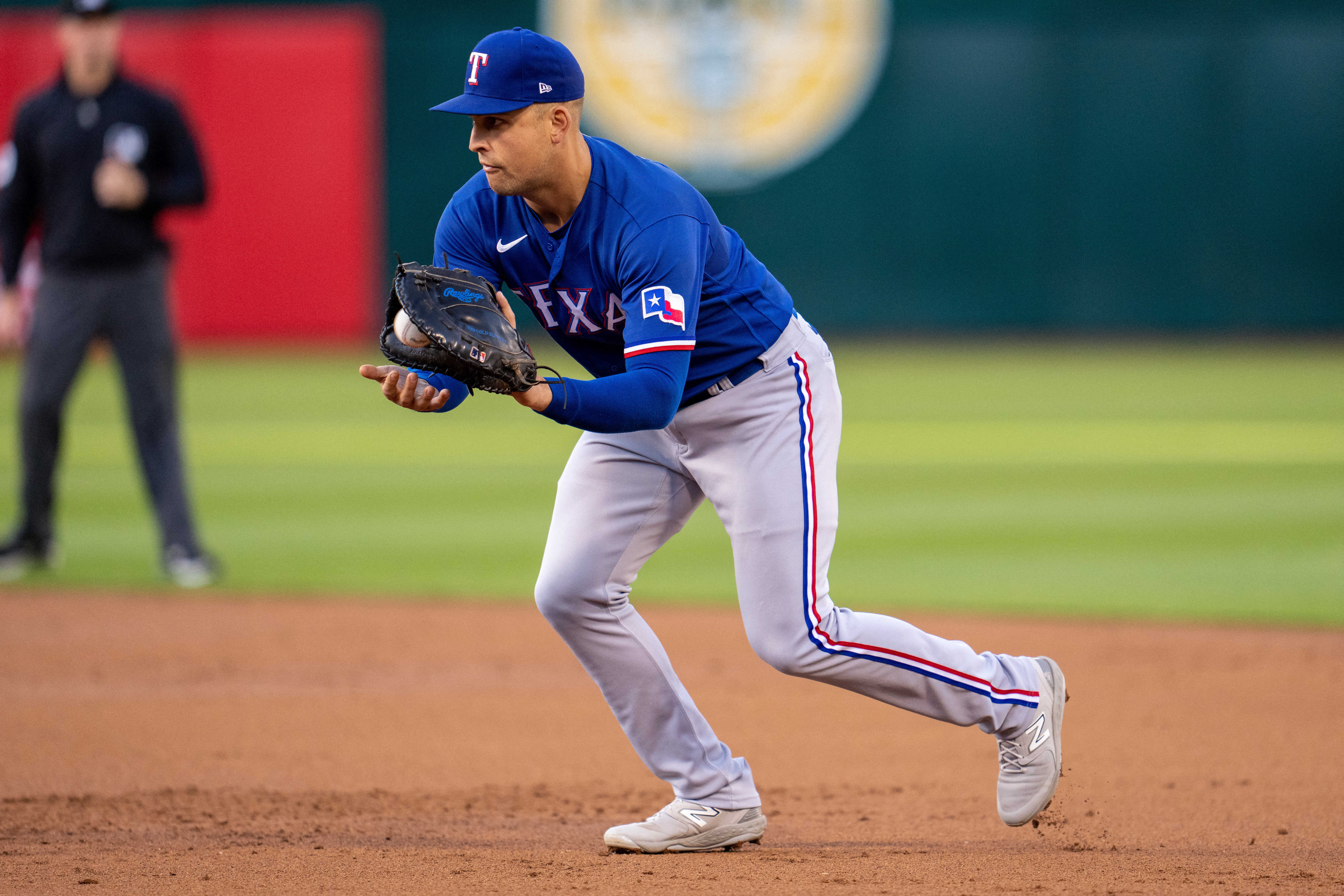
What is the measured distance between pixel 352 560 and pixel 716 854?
450 centimetres

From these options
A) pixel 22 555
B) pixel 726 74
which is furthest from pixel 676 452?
pixel 726 74

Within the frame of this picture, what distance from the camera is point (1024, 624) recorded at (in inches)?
241

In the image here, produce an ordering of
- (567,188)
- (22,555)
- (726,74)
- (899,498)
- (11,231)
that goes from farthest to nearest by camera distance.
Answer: (726,74), (899,498), (22,555), (11,231), (567,188)

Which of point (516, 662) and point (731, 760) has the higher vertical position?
point (731, 760)

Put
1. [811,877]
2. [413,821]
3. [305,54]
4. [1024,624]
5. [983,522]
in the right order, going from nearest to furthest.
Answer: [811,877]
[413,821]
[1024,624]
[983,522]
[305,54]

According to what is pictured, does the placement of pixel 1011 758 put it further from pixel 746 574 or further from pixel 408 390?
pixel 408 390

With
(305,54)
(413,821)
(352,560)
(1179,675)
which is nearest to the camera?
(413,821)

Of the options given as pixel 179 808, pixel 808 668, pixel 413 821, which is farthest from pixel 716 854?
pixel 179 808

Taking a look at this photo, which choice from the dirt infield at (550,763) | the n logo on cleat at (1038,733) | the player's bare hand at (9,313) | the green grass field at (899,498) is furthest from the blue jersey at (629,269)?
the player's bare hand at (9,313)

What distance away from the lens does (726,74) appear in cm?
1838

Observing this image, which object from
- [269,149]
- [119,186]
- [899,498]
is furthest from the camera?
[269,149]

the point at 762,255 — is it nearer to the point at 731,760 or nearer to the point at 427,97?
the point at 427,97

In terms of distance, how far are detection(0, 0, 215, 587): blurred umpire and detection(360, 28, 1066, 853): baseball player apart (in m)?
3.68

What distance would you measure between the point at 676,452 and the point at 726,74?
15547 millimetres
